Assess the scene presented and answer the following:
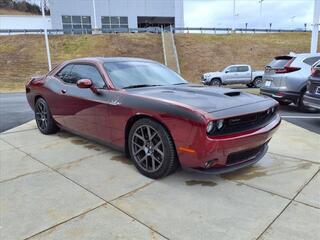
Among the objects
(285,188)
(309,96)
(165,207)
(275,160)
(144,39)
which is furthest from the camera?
(144,39)

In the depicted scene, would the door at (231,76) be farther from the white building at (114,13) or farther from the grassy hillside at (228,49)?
the white building at (114,13)

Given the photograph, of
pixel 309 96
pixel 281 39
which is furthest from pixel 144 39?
pixel 309 96

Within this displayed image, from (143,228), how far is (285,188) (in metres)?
1.65

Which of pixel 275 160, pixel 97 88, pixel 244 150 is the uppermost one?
pixel 97 88

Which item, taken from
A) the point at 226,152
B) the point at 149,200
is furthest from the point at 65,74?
the point at 226,152

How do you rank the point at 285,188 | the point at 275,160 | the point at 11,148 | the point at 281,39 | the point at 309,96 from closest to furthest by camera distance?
the point at 285,188
the point at 275,160
the point at 11,148
the point at 309,96
the point at 281,39

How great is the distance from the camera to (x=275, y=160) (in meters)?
4.38

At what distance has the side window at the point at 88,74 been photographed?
4520mm

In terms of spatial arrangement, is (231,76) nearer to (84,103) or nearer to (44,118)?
(44,118)

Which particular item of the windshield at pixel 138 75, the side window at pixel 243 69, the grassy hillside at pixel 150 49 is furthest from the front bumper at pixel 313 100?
the grassy hillside at pixel 150 49

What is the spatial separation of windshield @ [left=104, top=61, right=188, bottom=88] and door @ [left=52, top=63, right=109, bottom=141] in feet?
0.65

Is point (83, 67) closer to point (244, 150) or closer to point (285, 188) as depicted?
point (244, 150)

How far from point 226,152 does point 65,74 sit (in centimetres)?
333

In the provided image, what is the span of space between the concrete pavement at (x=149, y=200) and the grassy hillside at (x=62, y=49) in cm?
2186
